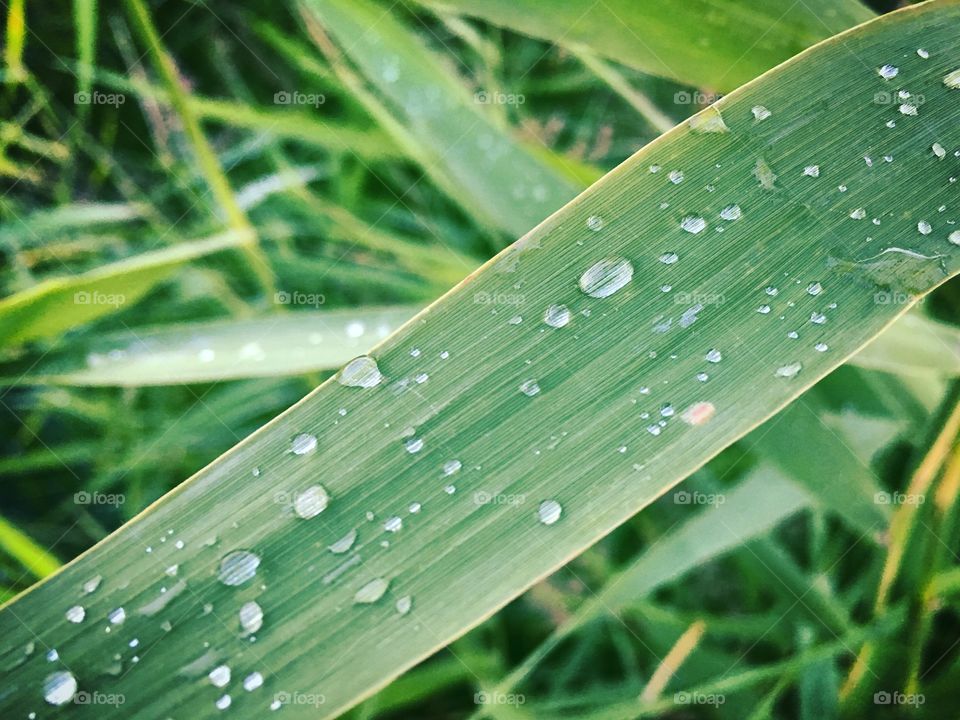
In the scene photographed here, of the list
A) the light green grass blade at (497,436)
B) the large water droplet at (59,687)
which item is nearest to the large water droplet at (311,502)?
the light green grass blade at (497,436)

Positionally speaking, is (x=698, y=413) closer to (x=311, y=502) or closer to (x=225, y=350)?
(x=311, y=502)

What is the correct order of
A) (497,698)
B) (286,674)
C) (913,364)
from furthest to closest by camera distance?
1. (497,698)
2. (913,364)
3. (286,674)

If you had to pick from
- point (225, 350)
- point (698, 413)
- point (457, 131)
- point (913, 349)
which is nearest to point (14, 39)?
point (225, 350)

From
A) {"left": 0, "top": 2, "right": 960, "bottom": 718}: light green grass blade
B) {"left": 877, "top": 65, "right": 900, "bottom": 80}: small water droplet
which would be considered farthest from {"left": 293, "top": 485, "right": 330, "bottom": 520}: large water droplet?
{"left": 877, "top": 65, "right": 900, "bottom": 80}: small water droplet

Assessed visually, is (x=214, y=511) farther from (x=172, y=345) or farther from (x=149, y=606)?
(x=172, y=345)

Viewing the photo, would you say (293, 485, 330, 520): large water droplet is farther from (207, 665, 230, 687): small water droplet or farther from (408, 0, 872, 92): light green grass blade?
(408, 0, 872, 92): light green grass blade

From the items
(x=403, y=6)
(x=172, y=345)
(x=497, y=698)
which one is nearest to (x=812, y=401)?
(x=497, y=698)

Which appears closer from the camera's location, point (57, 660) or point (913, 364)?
point (57, 660)

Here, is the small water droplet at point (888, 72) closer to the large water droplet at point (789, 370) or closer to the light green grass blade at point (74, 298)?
the large water droplet at point (789, 370)
